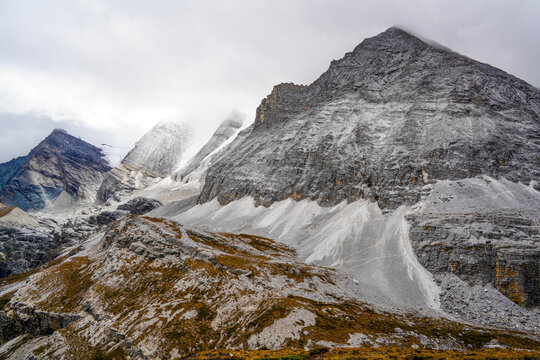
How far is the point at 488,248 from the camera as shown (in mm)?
57656

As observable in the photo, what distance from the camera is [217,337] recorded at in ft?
98.1

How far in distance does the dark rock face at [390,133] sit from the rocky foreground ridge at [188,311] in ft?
164

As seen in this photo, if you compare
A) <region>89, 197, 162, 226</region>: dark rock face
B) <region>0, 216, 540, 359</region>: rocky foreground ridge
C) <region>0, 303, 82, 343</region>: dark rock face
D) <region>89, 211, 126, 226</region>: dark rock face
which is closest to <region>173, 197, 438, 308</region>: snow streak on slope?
<region>0, 216, 540, 359</region>: rocky foreground ridge

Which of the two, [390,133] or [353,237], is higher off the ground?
[390,133]

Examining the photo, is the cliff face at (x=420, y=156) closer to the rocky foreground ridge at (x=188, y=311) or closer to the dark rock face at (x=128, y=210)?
the rocky foreground ridge at (x=188, y=311)

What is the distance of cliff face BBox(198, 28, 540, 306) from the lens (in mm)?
60562

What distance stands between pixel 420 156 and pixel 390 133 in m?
18.3

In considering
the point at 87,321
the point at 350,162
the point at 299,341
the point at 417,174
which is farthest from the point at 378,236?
the point at 87,321

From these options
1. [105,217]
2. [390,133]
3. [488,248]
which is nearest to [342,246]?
[488,248]

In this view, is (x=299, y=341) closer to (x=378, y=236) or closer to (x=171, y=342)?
(x=171, y=342)

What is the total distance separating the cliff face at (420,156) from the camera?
60562 mm

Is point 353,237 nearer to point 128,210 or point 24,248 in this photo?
point 24,248

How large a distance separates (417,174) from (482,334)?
58.0m

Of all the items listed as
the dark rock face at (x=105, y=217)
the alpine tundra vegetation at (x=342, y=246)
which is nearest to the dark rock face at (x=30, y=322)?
the alpine tundra vegetation at (x=342, y=246)
